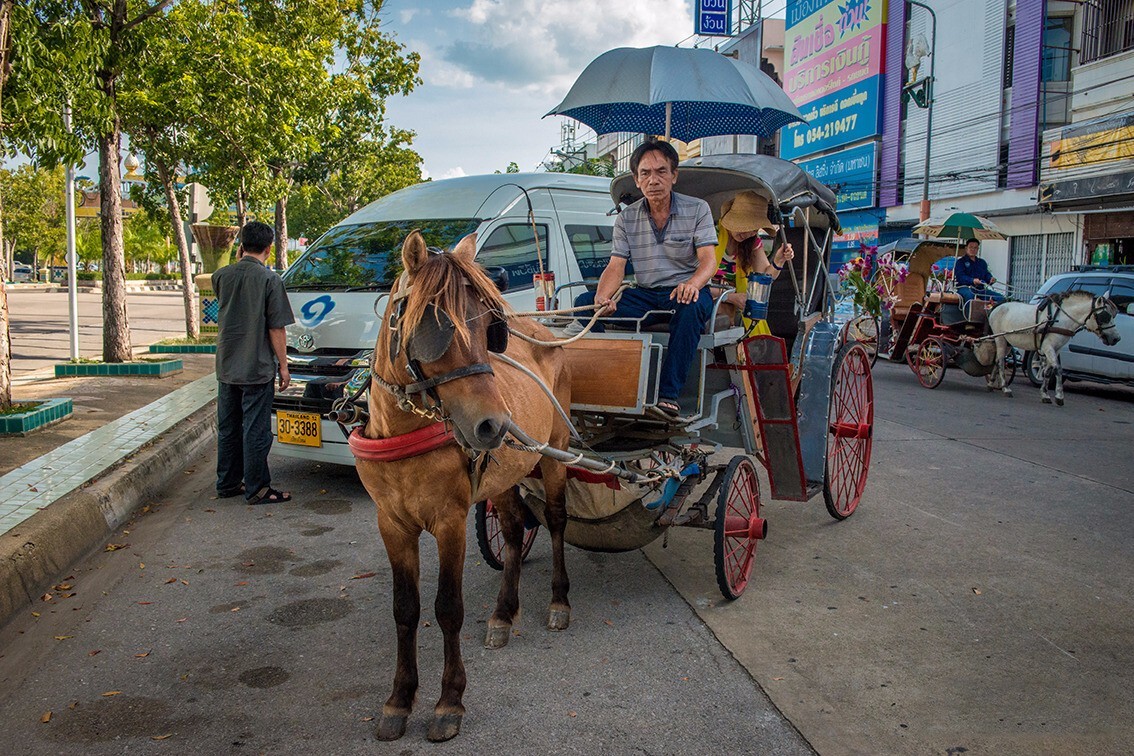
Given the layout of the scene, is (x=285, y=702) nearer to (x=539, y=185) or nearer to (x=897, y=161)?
(x=539, y=185)

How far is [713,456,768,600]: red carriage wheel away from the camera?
4.43 metres

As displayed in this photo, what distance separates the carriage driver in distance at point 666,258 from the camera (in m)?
4.52

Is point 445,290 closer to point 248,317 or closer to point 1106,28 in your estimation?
point 248,317

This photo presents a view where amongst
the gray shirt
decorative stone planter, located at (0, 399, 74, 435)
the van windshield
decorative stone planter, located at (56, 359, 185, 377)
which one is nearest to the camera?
the gray shirt

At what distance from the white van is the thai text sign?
2347 cm

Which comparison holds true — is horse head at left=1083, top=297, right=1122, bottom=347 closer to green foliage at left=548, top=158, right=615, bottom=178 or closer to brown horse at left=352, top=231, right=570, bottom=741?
green foliage at left=548, top=158, right=615, bottom=178

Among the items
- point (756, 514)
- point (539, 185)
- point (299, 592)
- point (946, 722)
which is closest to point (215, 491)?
point (299, 592)

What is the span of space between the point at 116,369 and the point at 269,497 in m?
6.86

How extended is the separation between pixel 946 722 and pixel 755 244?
10.4ft

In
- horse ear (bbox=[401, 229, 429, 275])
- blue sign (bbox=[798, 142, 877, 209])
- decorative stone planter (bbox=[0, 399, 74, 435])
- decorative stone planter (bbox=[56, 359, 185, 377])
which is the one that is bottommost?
decorative stone planter (bbox=[0, 399, 74, 435])

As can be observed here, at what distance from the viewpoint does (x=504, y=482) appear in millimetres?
3676

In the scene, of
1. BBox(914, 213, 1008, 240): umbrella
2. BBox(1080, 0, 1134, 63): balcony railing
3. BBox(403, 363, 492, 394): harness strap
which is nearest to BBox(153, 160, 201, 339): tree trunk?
BBox(914, 213, 1008, 240): umbrella

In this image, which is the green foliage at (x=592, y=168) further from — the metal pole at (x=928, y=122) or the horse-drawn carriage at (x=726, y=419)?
the horse-drawn carriage at (x=726, y=419)

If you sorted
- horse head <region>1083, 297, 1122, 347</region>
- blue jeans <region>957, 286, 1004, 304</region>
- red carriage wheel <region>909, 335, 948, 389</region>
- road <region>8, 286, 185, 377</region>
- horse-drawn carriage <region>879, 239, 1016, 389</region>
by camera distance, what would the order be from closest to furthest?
horse head <region>1083, 297, 1122, 347</region>
horse-drawn carriage <region>879, 239, 1016, 389</region>
red carriage wheel <region>909, 335, 948, 389</region>
blue jeans <region>957, 286, 1004, 304</region>
road <region>8, 286, 185, 377</region>
